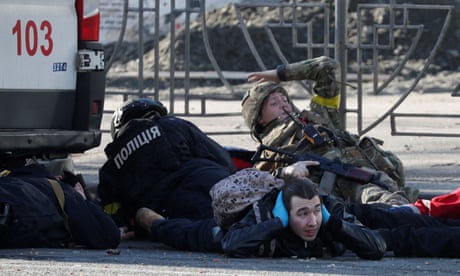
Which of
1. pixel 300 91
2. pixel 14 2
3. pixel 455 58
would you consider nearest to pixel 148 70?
pixel 300 91

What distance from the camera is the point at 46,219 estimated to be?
736 centimetres

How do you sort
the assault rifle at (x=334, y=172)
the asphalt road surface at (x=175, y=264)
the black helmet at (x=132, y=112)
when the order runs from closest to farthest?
the asphalt road surface at (x=175, y=264) → the assault rifle at (x=334, y=172) → the black helmet at (x=132, y=112)

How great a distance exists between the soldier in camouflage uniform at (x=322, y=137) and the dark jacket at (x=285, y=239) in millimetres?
1294

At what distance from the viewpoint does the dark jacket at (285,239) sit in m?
6.92

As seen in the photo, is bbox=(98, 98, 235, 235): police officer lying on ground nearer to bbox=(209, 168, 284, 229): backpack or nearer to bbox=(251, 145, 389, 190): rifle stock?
bbox=(251, 145, 389, 190): rifle stock

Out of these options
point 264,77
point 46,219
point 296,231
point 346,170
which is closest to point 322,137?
point 346,170

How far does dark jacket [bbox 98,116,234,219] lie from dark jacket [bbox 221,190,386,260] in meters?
1.22

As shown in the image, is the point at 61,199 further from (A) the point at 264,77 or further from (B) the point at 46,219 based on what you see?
(A) the point at 264,77

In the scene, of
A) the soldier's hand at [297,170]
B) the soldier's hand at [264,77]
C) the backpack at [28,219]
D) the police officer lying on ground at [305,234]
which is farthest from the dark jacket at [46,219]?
the soldier's hand at [264,77]

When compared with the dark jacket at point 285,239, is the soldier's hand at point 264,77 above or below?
above

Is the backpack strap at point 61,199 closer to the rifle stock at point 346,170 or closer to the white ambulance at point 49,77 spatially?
the white ambulance at point 49,77

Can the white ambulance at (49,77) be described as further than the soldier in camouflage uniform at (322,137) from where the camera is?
No

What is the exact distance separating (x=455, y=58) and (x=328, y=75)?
46.6 feet

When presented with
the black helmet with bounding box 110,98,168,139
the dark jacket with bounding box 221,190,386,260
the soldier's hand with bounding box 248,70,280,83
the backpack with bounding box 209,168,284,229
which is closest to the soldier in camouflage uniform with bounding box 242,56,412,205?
the soldier's hand with bounding box 248,70,280,83
